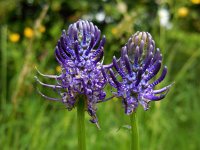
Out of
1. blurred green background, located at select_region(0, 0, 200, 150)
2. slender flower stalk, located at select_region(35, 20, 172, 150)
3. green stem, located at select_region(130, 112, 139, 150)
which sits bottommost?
green stem, located at select_region(130, 112, 139, 150)

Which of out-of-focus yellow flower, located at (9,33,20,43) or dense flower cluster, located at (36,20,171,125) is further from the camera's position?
out-of-focus yellow flower, located at (9,33,20,43)

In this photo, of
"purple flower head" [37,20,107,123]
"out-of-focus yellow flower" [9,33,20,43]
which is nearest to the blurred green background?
"out-of-focus yellow flower" [9,33,20,43]

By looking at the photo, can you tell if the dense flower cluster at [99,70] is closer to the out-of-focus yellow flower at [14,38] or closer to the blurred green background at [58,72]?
the blurred green background at [58,72]

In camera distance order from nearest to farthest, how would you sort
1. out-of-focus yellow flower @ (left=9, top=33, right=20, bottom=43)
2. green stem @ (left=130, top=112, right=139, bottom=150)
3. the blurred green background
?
green stem @ (left=130, top=112, right=139, bottom=150) < the blurred green background < out-of-focus yellow flower @ (left=9, top=33, right=20, bottom=43)

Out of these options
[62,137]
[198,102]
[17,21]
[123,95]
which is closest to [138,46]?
[123,95]

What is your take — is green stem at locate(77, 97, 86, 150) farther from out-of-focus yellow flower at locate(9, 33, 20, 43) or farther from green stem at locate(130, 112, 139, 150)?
out-of-focus yellow flower at locate(9, 33, 20, 43)

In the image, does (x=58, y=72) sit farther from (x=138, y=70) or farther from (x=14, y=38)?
(x=138, y=70)

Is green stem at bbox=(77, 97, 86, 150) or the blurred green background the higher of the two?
the blurred green background

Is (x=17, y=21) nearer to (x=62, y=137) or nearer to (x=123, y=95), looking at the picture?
(x=62, y=137)

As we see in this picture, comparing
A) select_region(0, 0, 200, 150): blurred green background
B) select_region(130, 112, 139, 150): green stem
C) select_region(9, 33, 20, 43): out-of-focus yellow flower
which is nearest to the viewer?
select_region(130, 112, 139, 150): green stem
